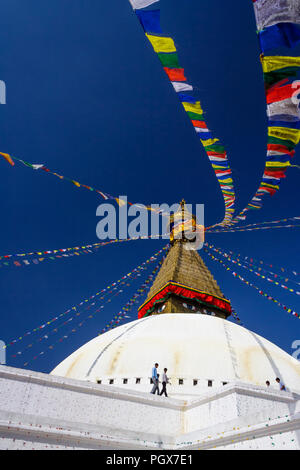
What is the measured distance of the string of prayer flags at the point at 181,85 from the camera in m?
4.38

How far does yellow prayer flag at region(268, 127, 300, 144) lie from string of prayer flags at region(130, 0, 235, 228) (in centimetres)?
127

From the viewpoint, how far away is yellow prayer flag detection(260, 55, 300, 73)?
176 inches

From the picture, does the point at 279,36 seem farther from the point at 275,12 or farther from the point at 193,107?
the point at 193,107

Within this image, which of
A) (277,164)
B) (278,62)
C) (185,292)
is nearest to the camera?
(278,62)

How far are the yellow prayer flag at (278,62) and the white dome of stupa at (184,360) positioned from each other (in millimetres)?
6430

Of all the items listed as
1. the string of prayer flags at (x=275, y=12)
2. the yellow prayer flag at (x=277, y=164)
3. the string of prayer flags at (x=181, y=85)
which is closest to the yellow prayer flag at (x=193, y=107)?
the string of prayer flags at (x=181, y=85)

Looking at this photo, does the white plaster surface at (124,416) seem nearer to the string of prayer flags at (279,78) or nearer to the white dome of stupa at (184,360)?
the white dome of stupa at (184,360)

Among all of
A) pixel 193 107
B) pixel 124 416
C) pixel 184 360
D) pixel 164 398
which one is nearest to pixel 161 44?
pixel 193 107

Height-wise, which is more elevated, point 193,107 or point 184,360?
point 193,107

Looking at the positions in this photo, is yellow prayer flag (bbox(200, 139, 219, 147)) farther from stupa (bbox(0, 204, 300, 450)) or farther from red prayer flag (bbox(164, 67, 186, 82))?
stupa (bbox(0, 204, 300, 450))

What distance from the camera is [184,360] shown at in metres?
8.27

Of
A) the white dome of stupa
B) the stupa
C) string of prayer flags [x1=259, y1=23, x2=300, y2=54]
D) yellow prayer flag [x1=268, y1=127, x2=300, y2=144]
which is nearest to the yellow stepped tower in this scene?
the stupa

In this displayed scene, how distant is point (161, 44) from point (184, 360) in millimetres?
6902
